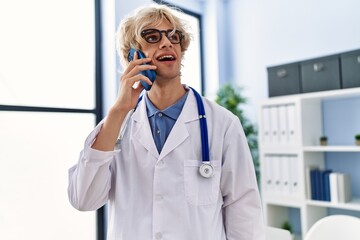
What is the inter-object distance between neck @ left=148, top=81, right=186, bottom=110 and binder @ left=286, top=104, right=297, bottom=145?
1.73m

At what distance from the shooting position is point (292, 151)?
2.67m

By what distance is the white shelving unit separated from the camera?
2.61 metres

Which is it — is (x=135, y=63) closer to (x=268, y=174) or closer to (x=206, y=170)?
(x=206, y=170)

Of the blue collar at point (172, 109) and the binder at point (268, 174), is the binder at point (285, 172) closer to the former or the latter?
the binder at point (268, 174)

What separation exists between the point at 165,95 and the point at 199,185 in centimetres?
37

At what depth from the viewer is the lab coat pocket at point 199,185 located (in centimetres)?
107

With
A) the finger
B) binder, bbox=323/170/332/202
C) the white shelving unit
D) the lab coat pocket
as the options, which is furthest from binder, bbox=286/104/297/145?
the finger

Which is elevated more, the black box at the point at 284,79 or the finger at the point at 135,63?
the black box at the point at 284,79

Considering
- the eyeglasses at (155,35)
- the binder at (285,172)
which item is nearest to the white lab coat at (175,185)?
the eyeglasses at (155,35)

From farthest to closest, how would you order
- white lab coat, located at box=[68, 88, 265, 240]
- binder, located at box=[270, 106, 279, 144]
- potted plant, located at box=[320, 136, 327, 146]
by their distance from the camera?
binder, located at box=[270, 106, 279, 144], potted plant, located at box=[320, 136, 327, 146], white lab coat, located at box=[68, 88, 265, 240]

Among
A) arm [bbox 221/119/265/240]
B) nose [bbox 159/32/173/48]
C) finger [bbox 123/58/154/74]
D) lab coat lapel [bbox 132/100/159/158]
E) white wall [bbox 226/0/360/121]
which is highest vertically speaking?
white wall [bbox 226/0/360/121]

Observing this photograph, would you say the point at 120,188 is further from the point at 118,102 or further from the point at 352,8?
the point at 352,8

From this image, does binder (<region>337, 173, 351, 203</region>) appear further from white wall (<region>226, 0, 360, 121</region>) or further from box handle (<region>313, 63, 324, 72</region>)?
white wall (<region>226, 0, 360, 121</region>)

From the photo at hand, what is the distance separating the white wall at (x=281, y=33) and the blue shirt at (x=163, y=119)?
219cm
